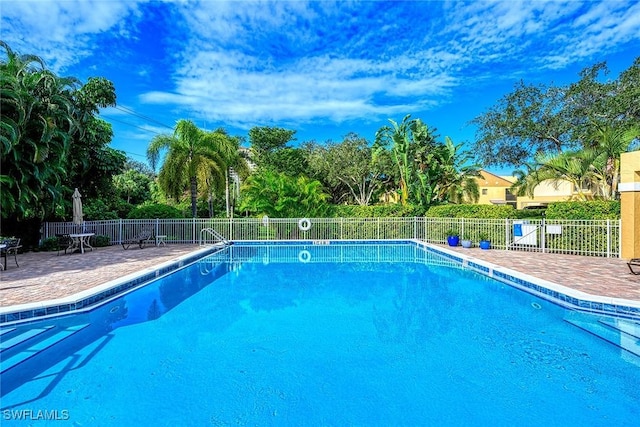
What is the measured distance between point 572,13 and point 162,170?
19.1 metres

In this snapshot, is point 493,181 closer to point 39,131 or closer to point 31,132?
point 39,131

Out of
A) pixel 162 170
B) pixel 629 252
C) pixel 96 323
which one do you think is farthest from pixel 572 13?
pixel 162 170

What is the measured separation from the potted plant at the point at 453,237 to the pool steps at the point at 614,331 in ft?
32.8

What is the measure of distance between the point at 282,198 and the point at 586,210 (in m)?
13.5

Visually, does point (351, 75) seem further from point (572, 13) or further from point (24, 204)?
point (24, 204)

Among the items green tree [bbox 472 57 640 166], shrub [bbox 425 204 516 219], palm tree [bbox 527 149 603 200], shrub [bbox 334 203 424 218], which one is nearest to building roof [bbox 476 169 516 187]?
green tree [bbox 472 57 640 166]

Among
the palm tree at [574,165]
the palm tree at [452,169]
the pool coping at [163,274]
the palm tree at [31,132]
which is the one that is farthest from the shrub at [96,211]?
the palm tree at [574,165]

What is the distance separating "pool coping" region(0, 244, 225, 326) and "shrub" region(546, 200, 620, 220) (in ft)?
47.1

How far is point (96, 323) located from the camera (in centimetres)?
645

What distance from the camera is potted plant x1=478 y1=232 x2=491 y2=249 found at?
15.0 m

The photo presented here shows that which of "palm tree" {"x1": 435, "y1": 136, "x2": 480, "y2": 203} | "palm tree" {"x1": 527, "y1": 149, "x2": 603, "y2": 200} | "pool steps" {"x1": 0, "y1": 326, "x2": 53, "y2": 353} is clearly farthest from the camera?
"palm tree" {"x1": 435, "y1": 136, "x2": 480, "y2": 203}

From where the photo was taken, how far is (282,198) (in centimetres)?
1942

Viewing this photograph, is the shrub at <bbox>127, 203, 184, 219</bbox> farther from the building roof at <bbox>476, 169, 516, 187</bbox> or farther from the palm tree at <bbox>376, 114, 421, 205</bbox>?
the building roof at <bbox>476, 169, 516, 187</bbox>

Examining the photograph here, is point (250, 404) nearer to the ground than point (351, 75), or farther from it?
nearer to the ground
